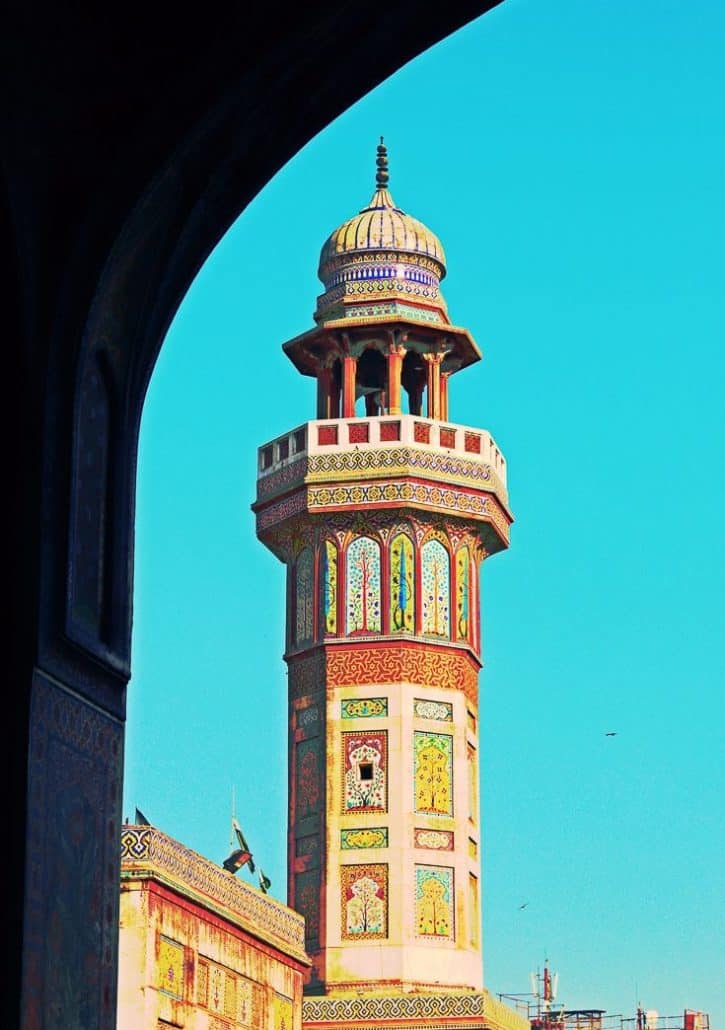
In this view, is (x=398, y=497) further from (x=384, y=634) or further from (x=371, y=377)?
(x=371, y=377)

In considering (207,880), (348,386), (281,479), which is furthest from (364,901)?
(348,386)

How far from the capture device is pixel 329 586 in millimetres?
26328

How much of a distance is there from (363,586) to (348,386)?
261 centimetres

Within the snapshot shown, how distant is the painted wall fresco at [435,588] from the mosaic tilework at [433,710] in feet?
2.71

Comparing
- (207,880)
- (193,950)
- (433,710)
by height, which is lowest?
(193,950)

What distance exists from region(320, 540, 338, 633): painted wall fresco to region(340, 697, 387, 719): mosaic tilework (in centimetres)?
92

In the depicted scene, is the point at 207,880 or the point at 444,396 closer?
the point at 207,880

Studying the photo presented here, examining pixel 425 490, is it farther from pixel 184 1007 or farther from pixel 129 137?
pixel 129 137

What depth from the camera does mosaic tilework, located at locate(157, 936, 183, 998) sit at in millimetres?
17984

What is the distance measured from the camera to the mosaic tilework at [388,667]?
2569 cm

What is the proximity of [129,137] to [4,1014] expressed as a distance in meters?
2.27

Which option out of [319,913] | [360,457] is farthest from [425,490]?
[319,913]

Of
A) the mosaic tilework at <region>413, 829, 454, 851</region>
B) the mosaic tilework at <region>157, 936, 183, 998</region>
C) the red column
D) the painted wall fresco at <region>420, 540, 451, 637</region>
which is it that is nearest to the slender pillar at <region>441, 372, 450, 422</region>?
the red column

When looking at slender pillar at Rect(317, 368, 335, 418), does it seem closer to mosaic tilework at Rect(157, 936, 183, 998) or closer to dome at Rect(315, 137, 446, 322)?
dome at Rect(315, 137, 446, 322)
